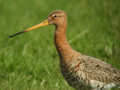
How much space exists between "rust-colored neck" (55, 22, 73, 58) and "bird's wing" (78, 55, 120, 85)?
0.30 meters

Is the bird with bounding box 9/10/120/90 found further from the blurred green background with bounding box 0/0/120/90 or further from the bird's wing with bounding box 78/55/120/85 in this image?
the blurred green background with bounding box 0/0/120/90

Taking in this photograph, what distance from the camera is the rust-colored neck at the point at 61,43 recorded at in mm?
7297

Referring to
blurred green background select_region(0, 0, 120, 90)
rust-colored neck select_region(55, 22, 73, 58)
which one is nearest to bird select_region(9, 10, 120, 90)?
rust-colored neck select_region(55, 22, 73, 58)

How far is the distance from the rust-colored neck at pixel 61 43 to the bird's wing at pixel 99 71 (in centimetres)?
30

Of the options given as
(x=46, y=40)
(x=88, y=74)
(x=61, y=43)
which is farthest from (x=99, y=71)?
(x=46, y=40)

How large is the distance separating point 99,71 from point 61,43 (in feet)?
2.80

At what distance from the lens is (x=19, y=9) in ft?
42.5

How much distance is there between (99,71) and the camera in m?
7.27

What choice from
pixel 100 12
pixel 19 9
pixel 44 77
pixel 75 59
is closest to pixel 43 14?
pixel 19 9

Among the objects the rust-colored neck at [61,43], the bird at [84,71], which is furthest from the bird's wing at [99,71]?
the rust-colored neck at [61,43]

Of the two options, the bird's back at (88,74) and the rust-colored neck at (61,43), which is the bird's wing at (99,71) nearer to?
the bird's back at (88,74)

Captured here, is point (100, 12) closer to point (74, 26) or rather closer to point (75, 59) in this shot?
point (74, 26)

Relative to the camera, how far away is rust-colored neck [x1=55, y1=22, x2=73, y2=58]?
23.9 feet

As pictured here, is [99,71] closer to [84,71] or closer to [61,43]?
[84,71]
